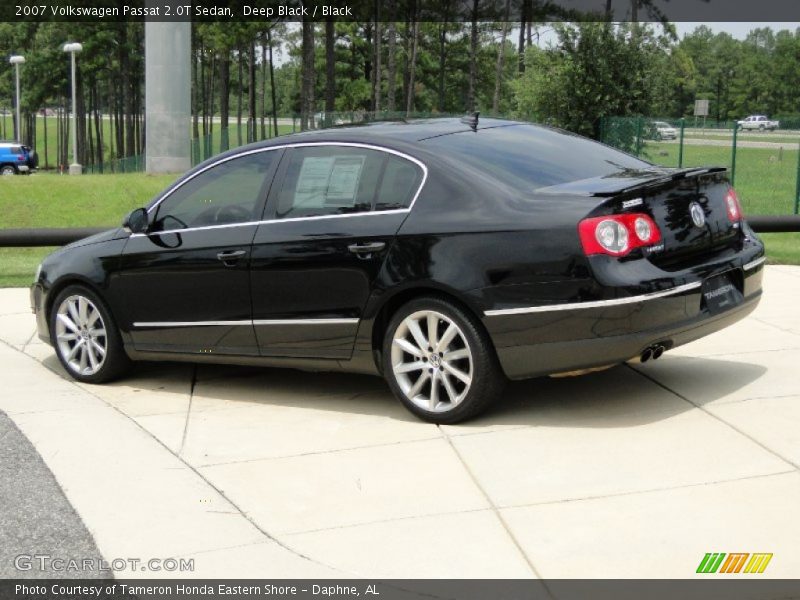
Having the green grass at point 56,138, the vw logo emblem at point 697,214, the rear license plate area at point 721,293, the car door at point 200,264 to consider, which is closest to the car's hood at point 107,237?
the car door at point 200,264

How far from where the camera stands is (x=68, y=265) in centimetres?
793

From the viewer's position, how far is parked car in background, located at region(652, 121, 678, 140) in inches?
971

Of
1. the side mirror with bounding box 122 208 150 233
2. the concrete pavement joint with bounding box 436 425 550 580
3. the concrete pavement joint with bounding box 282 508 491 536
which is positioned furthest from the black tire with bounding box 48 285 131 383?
the concrete pavement joint with bounding box 282 508 491 536

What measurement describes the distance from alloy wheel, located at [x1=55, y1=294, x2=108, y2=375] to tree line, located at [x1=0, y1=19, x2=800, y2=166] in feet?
21.1

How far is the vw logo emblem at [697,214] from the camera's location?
6.30m

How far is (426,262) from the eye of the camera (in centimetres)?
624

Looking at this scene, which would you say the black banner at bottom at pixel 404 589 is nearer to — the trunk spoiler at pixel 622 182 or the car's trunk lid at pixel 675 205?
the car's trunk lid at pixel 675 205

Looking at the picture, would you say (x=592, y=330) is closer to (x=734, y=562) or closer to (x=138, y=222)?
(x=734, y=562)

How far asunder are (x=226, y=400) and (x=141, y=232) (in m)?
1.22

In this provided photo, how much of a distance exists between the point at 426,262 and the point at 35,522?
234 cm

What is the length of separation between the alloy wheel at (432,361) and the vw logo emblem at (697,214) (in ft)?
4.53

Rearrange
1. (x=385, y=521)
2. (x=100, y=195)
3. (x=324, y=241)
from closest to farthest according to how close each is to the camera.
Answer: (x=385, y=521)
(x=324, y=241)
(x=100, y=195)

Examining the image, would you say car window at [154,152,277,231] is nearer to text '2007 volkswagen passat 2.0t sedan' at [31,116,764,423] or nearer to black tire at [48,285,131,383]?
text '2007 volkswagen passat 2.0t sedan' at [31,116,764,423]

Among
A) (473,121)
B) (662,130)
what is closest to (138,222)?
(473,121)
